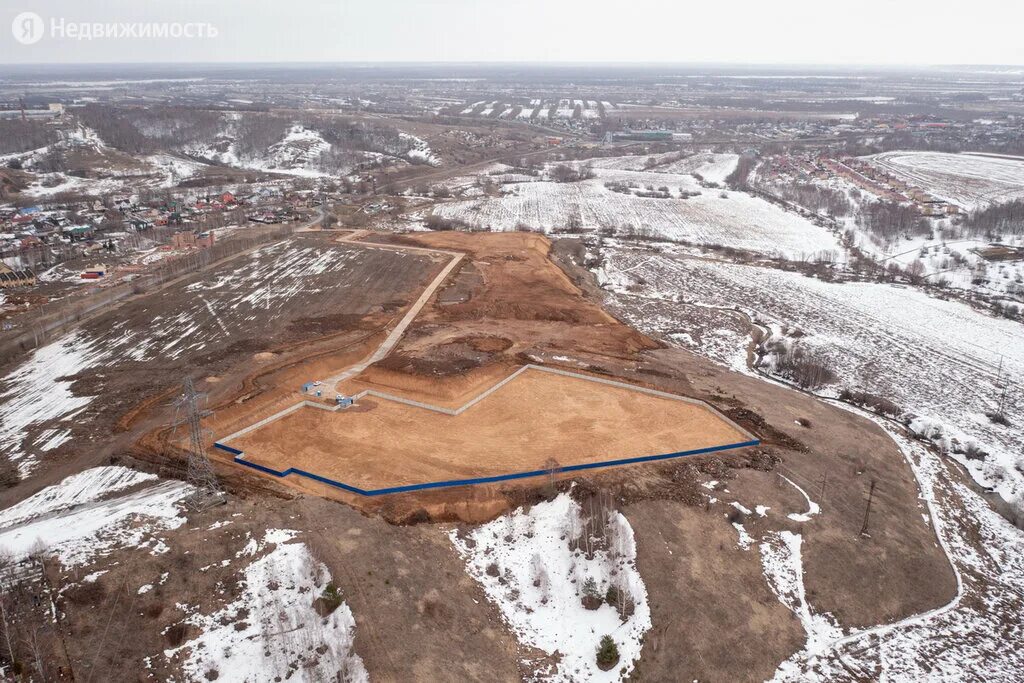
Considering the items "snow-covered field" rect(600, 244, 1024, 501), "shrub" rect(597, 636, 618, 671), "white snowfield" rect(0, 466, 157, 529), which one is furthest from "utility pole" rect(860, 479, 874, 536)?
"white snowfield" rect(0, 466, 157, 529)

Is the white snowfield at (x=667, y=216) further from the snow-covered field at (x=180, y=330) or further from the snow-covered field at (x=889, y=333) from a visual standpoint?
the snow-covered field at (x=180, y=330)

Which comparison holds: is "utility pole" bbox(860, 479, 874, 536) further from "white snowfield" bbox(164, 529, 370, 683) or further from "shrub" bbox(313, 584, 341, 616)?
"shrub" bbox(313, 584, 341, 616)

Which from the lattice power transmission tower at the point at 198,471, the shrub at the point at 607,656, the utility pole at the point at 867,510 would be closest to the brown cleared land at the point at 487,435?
the lattice power transmission tower at the point at 198,471

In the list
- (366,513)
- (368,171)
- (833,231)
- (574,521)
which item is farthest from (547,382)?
(368,171)

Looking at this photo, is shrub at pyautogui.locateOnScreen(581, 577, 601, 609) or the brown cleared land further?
the brown cleared land

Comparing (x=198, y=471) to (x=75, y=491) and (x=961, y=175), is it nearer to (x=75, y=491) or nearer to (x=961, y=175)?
(x=75, y=491)
